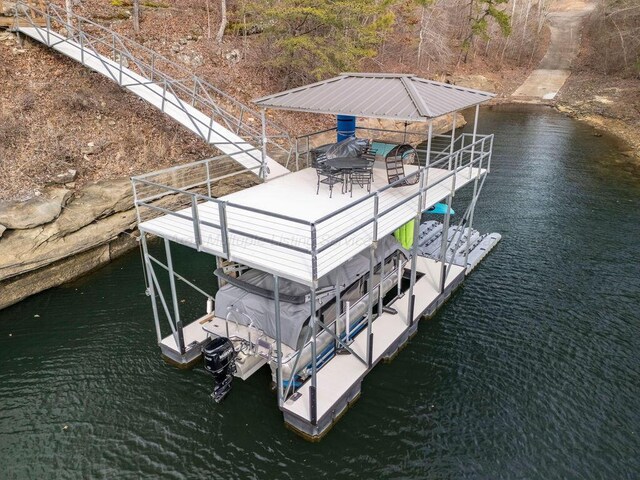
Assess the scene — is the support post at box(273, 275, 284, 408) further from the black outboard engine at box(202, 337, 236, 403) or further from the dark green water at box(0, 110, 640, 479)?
the black outboard engine at box(202, 337, 236, 403)

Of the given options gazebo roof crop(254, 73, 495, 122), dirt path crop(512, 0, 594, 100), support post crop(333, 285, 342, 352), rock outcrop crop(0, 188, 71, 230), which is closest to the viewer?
support post crop(333, 285, 342, 352)

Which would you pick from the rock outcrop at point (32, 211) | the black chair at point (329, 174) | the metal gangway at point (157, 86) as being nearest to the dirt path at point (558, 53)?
the metal gangway at point (157, 86)

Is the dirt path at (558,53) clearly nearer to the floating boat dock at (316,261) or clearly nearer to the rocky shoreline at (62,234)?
the floating boat dock at (316,261)

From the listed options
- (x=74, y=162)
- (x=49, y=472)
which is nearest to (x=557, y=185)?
(x=74, y=162)

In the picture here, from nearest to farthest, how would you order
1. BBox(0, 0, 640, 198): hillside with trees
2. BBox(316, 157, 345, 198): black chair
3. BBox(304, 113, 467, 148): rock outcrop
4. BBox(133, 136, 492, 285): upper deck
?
BBox(133, 136, 492, 285): upper deck → BBox(316, 157, 345, 198): black chair → BBox(0, 0, 640, 198): hillside with trees → BBox(304, 113, 467, 148): rock outcrop

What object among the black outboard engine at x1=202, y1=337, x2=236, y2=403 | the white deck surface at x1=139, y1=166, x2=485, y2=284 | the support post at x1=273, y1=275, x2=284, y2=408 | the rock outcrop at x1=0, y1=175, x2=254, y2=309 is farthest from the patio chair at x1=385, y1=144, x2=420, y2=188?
the rock outcrop at x1=0, y1=175, x2=254, y2=309

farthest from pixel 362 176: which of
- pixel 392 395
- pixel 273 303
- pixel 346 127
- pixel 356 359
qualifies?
pixel 392 395
